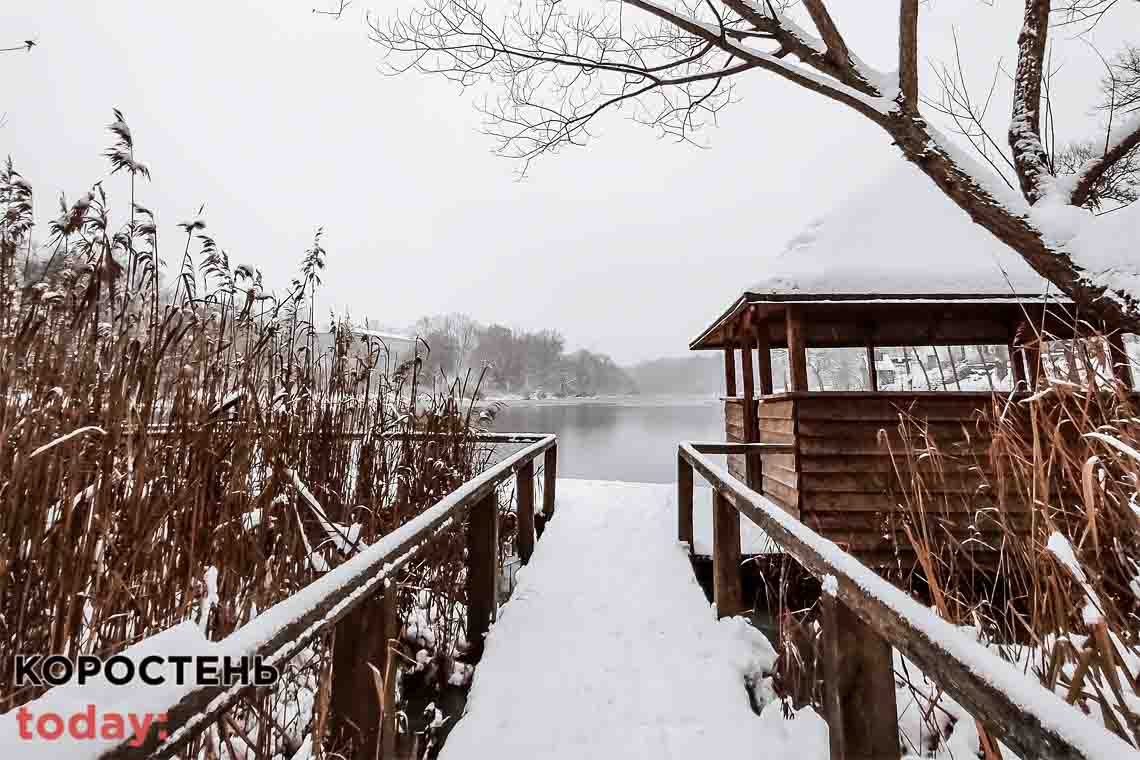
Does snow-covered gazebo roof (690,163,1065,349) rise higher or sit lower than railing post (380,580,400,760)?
higher

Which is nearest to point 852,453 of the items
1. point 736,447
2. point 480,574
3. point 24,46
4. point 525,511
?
point 736,447

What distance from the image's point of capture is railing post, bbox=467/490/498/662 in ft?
7.33

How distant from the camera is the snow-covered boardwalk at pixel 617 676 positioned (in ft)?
5.18

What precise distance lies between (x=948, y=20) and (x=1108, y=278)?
2.43 meters

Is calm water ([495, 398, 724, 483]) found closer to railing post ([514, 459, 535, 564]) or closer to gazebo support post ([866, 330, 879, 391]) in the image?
railing post ([514, 459, 535, 564])

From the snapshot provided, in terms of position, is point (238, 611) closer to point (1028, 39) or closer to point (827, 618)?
point (827, 618)

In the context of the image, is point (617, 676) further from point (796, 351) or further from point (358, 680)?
point (796, 351)

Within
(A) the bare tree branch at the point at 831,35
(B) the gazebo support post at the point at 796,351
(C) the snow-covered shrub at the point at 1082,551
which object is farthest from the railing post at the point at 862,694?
(B) the gazebo support post at the point at 796,351

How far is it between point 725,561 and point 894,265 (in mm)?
4507

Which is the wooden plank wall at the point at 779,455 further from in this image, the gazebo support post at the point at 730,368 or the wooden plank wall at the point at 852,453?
the gazebo support post at the point at 730,368

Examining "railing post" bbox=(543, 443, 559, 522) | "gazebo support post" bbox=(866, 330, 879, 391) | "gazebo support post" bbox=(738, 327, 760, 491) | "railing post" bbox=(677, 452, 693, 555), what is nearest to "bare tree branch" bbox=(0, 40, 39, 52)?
"railing post" bbox=(543, 443, 559, 522)

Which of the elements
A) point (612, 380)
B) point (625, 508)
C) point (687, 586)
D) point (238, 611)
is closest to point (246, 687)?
point (238, 611)

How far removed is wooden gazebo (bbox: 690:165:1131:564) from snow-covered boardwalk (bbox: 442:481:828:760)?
101 inches

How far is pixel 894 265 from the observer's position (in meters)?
Result: 5.39
